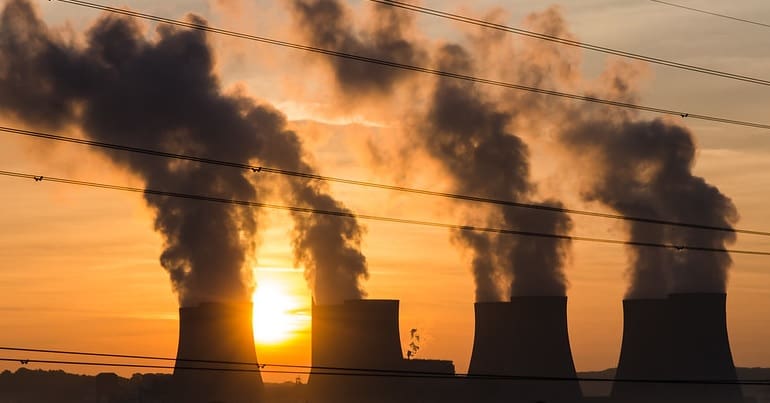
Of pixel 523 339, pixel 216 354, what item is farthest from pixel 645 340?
pixel 216 354

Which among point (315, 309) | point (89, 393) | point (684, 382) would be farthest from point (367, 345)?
point (89, 393)

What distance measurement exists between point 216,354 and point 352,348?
6.05 m

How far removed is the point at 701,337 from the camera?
181ft

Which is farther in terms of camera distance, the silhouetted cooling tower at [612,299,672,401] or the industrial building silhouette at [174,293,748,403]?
the silhouetted cooling tower at [612,299,672,401]

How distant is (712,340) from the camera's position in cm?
5525

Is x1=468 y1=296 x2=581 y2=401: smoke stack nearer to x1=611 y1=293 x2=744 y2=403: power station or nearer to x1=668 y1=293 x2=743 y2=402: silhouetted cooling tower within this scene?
x1=611 y1=293 x2=744 y2=403: power station

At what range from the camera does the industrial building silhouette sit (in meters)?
51.9

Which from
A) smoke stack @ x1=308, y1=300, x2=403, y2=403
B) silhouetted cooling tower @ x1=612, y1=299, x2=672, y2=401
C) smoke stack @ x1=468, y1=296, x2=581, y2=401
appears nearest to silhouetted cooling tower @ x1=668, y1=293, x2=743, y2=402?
silhouetted cooling tower @ x1=612, y1=299, x2=672, y2=401

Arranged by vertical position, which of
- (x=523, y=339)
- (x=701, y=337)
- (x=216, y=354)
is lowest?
(x=216, y=354)

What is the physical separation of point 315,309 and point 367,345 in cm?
604

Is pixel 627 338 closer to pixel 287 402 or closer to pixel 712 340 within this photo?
pixel 712 340

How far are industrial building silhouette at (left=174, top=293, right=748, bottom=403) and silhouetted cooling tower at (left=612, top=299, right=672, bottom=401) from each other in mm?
48

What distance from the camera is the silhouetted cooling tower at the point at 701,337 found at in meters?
55.7

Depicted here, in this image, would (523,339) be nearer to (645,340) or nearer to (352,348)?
(645,340)
